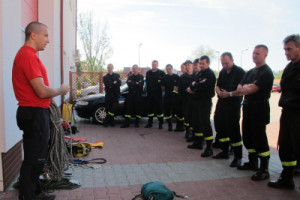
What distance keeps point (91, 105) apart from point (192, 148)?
14.2ft

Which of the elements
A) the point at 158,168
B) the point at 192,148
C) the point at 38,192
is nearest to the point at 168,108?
the point at 192,148

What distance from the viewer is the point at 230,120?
17.1 ft

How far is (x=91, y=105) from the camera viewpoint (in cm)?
941

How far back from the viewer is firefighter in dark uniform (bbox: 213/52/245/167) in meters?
5.18

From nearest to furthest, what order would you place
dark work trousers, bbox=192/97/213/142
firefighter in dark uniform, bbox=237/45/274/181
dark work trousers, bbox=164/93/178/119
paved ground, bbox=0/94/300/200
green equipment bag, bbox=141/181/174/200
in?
green equipment bag, bbox=141/181/174/200 → paved ground, bbox=0/94/300/200 → firefighter in dark uniform, bbox=237/45/274/181 → dark work trousers, bbox=192/97/213/142 → dark work trousers, bbox=164/93/178/119

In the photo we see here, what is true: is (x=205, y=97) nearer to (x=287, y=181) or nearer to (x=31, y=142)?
(x=287, y=181)

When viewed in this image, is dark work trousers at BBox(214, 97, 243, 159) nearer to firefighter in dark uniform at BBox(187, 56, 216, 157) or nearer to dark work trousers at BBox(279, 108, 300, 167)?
firefighter in dark uniform at BBox(187, 56, 216, 157)

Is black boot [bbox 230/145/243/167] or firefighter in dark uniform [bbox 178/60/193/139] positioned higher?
firefighter in dark uniform [bbox 178/60/193/139]

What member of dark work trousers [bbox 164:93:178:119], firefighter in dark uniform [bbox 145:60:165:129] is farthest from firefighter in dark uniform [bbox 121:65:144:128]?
dark work trousers [bbox 164:93:178:119]

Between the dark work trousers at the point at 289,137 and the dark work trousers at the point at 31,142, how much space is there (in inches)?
129

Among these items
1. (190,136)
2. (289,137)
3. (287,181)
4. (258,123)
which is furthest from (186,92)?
(287,181)

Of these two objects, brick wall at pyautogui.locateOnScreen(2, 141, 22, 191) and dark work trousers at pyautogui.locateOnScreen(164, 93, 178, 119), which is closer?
brick wall at pyautogui.locateOnScreen(2, 141, 22, 191)

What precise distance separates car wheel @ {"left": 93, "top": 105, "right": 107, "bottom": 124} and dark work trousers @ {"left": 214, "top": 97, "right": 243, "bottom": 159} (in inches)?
193

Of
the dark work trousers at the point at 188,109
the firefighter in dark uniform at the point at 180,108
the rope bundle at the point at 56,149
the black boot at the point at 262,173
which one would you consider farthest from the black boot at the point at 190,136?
the rope bundle at the point at 56,149
